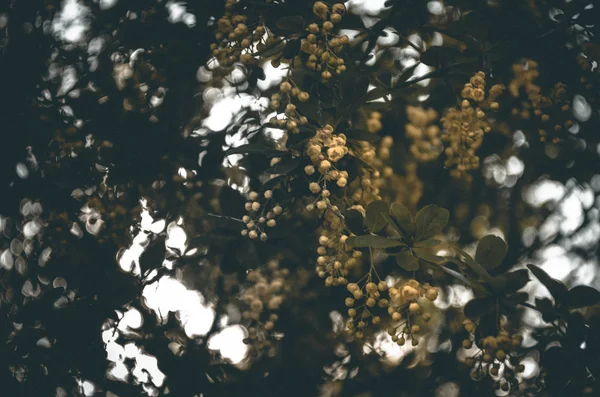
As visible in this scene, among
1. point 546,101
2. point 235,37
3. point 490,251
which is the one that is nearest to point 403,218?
point 490,251

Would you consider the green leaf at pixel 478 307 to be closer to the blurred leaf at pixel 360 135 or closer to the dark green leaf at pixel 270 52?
the blurred leaf at pixel 360 135

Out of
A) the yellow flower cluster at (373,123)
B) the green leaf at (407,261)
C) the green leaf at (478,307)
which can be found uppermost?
the green leaf at (407,261)

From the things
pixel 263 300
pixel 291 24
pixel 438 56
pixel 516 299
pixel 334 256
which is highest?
pixel 291 24

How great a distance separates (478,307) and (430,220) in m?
0.17

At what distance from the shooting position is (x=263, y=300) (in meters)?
1.74

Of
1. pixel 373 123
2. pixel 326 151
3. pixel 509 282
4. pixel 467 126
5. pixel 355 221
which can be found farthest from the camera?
pixel 373 123

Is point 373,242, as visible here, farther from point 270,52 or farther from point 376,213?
point 270,52

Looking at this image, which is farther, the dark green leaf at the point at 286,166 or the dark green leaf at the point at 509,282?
the dark green leaf at the point at 286,166

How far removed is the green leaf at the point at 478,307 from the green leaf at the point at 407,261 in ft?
0.37

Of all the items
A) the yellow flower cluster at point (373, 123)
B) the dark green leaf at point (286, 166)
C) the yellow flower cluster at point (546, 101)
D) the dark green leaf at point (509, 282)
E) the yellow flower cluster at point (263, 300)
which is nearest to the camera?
the dark green leaf at point (509, 282)

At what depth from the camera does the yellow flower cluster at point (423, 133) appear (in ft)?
5.82

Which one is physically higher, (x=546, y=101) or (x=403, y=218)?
(x=403, y=218)

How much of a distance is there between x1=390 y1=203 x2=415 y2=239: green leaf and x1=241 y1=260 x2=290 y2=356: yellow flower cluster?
0.71 m

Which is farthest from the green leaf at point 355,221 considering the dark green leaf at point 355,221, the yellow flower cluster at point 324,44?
the yellow flower cluster at point 324,44
